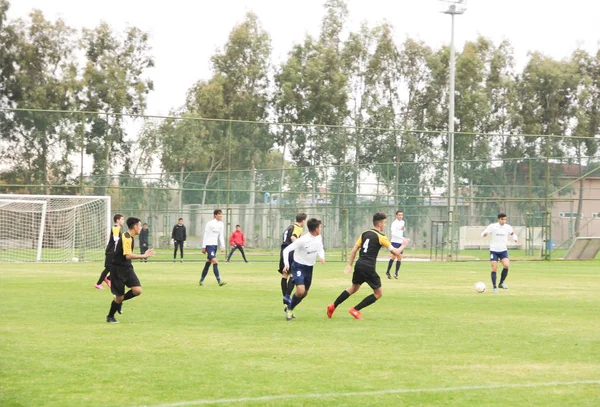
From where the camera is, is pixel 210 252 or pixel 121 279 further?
pixel 210 252

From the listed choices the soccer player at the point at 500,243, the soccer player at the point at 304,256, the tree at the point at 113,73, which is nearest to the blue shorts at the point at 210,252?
the soccer player at the point at 500,243

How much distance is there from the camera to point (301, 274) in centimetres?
1622

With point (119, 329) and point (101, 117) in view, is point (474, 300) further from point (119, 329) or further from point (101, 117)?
point (101, 117)

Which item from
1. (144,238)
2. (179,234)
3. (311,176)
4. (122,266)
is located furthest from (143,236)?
(122,266)

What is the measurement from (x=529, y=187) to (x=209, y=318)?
3223 centimetres

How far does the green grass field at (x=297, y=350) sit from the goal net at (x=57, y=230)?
17.1 meters

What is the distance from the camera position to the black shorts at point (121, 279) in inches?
605

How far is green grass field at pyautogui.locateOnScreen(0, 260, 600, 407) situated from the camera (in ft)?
29.7

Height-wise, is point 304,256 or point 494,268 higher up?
point 304,256

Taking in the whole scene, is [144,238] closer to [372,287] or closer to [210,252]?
[210,252]

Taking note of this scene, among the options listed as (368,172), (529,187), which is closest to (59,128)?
(368,172)

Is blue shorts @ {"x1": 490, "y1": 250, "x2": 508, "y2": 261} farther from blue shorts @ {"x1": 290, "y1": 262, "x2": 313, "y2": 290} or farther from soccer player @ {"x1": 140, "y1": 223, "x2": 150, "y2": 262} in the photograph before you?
soccer player @ {"x1": 140, "y1": 223, "x2": 150, "y2": 262}

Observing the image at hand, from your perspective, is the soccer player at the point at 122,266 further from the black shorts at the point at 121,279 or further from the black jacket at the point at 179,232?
the black jacket at the point at 179,232

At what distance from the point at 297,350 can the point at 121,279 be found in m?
4.65
